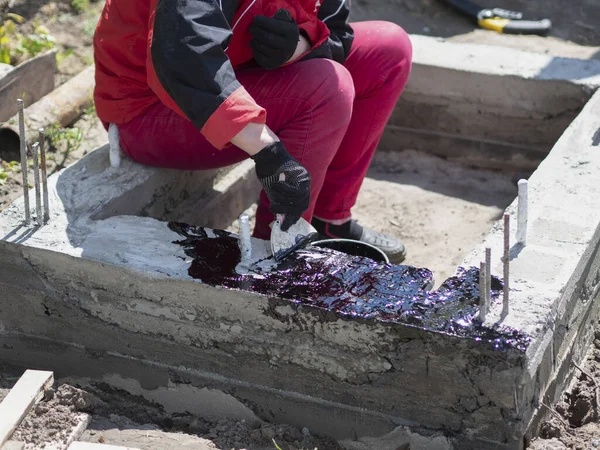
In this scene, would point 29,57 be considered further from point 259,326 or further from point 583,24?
point 583,24

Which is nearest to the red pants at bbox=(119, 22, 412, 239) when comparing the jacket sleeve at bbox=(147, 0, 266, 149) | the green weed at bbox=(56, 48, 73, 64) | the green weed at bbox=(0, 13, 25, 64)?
the jacket sleeve at bbox=(147, 0, 266, 149)

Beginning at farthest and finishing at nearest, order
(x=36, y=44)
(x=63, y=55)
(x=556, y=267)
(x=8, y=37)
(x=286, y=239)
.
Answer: (x=63, y=55), (x=8, y=37), (x=36, y=44), (x=286, y=239), (x=556, y=267)

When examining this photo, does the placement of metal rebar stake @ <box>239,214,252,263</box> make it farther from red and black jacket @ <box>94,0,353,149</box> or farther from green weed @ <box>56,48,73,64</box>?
green weed @ <box>56,48,73,64</box>

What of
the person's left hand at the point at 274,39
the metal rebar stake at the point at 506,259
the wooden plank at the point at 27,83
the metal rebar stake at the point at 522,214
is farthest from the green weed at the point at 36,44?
the metal rebar stake at the point at 506,259

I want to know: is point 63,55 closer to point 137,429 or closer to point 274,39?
point 274,39

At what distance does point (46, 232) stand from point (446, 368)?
4.17 feet

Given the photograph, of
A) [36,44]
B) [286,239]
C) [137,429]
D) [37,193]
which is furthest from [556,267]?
[36,44]

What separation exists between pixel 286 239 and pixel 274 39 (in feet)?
1.98

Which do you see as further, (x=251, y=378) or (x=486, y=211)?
(x=486, y=211)

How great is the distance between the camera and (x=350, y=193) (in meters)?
3.35

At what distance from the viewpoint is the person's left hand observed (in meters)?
2.72

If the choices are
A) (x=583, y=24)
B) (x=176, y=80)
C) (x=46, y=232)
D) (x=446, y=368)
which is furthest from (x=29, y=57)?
(x=583, y=24)

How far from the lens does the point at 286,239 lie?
2.68 m

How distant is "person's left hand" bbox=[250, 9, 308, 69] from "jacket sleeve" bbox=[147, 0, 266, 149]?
244 millimetres
